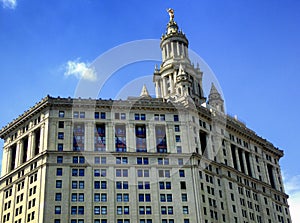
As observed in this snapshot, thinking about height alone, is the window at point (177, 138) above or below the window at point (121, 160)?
above

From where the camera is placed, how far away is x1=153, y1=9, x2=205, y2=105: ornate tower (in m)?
151

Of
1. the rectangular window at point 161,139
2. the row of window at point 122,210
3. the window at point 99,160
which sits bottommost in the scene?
the row of window at point 122,210

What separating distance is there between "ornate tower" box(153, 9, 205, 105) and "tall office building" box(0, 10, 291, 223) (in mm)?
12108

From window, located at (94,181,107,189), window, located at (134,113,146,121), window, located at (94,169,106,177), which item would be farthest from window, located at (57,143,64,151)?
Answer: window, located at (134,113,146,121)

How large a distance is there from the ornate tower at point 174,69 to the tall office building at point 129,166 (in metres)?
12.1

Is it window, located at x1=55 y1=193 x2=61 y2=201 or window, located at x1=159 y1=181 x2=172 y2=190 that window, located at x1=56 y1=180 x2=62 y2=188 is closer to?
window, located at x1=55 y1=193 x2=61 y2=201

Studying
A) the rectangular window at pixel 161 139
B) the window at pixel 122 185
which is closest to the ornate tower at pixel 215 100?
the rectangular window at pixel 161 139

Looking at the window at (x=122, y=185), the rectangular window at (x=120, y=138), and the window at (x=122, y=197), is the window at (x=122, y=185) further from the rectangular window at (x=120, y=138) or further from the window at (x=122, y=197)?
the rectangular window at (x=120, y=138)

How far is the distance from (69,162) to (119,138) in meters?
13.9

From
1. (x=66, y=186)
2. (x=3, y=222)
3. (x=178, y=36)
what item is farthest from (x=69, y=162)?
(x=178, y=36)

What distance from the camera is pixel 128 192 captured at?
112 meters

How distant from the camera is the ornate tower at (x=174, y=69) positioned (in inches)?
5960

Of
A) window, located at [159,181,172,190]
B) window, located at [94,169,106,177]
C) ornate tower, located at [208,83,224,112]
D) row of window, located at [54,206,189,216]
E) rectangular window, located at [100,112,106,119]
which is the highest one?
ornate tower, located at [208,83,224,112]

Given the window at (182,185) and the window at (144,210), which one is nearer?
the window at (144,210)
